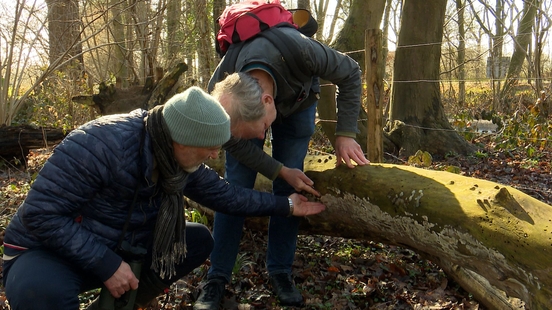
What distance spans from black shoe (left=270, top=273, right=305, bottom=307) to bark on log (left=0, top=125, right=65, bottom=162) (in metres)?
5.00

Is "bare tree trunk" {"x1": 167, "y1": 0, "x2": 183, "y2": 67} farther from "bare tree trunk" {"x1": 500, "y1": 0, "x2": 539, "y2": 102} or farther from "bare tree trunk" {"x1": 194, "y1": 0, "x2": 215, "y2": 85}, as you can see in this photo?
"bare tree trunk" {"x1": 500, "y1": 0, "x2": 539, "y2": 102}

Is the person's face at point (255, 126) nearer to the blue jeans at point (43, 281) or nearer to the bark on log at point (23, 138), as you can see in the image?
the blue jeans at point (43, 281)

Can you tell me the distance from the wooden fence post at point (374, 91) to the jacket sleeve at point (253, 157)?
1.68 metres

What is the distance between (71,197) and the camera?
6.57ft

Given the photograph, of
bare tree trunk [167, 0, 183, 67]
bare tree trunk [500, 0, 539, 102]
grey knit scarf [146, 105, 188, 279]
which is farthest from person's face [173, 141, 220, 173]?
bare tree trunk [500, 0, 539, 102]

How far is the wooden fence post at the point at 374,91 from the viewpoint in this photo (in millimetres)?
4215

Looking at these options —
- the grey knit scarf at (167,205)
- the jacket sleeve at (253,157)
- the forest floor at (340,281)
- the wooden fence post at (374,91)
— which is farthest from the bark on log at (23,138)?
the grey knit scarf at (167,205)

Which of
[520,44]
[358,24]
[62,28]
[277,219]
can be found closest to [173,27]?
[62,28]

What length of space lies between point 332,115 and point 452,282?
10.5 feet

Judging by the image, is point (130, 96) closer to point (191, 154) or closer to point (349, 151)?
point (349, 151)

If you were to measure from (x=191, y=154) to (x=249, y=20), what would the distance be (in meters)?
0.91

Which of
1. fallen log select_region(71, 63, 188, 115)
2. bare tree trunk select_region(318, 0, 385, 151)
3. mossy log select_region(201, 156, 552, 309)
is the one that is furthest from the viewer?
bare tree trunk select_region(318, 0, 385, 151)

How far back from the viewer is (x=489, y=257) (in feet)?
7.29

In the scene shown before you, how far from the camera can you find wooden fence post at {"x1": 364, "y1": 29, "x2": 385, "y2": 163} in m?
4.21
